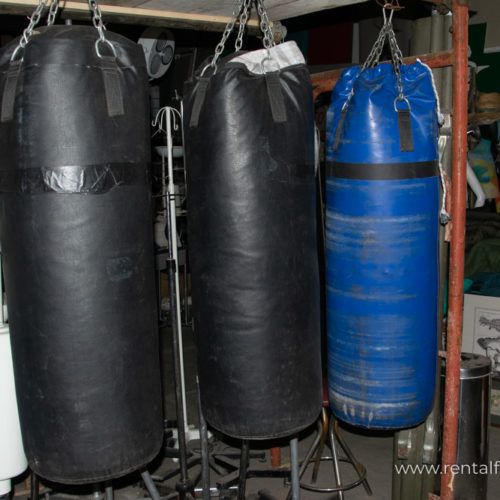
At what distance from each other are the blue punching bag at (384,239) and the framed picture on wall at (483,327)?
180cm

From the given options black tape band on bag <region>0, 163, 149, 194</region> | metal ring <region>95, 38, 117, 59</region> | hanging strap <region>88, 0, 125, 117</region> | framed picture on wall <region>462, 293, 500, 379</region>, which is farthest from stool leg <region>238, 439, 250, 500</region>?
framed picture on wall <region>462, 293, 500, 379</region>

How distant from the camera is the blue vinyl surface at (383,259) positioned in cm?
207

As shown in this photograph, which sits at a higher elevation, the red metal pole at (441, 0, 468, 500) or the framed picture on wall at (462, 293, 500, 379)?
the red metal pole at (441, 0, 468, 500)

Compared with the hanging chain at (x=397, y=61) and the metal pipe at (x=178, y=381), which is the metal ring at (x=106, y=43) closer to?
the hanging chain at (x=397, y=61)

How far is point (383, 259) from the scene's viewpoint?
6.88 ft

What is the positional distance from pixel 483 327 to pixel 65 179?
3093mm

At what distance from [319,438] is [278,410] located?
131 cm

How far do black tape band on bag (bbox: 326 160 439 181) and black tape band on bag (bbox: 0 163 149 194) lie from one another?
834 millimetres

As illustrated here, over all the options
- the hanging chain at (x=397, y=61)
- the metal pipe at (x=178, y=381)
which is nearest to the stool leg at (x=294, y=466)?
the metal pipe at (x=178, y=381)

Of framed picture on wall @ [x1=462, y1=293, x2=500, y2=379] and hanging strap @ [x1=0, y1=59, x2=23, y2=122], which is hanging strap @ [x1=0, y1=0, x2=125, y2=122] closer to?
hanging strap @ [x1=0, y1=59, x2=23, y2=122]

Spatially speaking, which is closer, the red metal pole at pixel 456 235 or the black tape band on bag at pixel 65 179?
the black tape band on bag at pixel 65 179

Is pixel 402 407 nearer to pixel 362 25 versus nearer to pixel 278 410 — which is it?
pixel 278 410

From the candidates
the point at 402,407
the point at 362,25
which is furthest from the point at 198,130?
the point at 362,25

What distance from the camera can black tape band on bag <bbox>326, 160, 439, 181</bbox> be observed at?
206 cm
